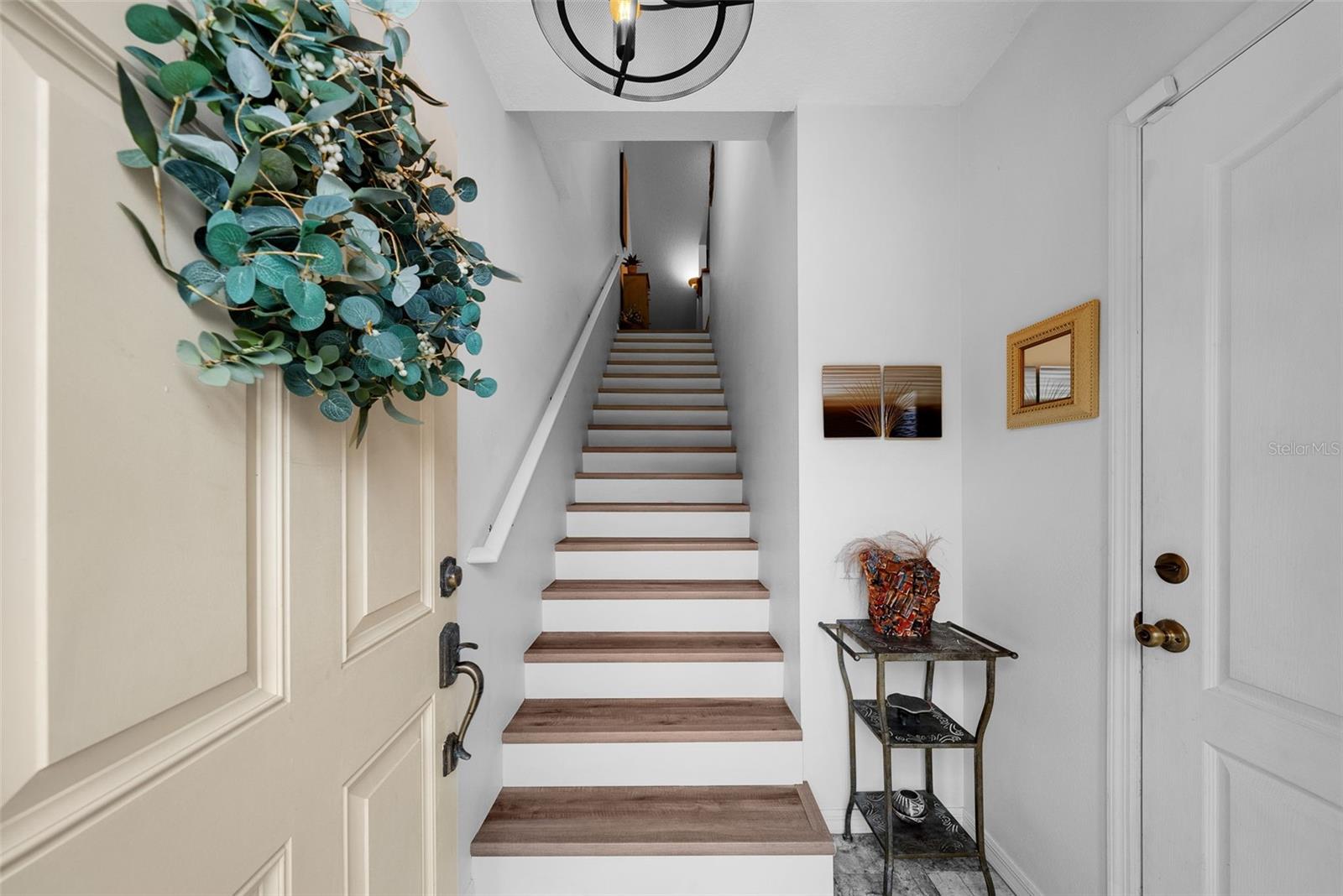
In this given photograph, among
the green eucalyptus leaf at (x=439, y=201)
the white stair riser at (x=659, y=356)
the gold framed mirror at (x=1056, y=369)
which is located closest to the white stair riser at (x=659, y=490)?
the gold framed mirror at (x=1056, y=369)

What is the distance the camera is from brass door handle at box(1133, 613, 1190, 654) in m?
1.13

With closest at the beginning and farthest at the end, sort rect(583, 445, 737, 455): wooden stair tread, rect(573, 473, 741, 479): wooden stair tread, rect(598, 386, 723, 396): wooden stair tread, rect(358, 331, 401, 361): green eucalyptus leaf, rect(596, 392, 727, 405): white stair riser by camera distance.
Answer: rect(358, 331, 401, 361): green eucalyptus leaf < rect(573, 473, 741, 479): wooden stair tread < rect(583, 445, 737, 455): wooden stair tread < rect(596, 392, 727, 405): white stair riser < rect(598, 386, 723, 396): wooden stair tread

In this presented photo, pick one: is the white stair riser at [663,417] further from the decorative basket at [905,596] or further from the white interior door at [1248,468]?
the white interior door at [1248,468]

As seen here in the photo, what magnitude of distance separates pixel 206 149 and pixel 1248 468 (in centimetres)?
150

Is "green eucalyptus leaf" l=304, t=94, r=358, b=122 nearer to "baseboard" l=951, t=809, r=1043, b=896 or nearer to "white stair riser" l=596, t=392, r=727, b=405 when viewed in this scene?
"baseboard" l=951, t=809, r=1043, b=896

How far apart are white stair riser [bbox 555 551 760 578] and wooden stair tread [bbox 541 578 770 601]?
1.2 inches

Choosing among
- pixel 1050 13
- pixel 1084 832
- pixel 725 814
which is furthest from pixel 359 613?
pixel 1050 13

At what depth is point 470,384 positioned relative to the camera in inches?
33.5

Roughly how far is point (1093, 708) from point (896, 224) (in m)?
1.51

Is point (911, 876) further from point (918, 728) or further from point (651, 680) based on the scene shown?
point (651, 680)

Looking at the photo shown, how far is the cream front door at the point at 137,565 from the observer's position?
1.22 feet

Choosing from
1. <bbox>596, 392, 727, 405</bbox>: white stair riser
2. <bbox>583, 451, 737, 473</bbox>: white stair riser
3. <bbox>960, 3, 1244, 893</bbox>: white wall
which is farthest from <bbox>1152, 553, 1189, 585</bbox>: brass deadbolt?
<bbox>596, 392, 727, 405</bbox>: white stair riser

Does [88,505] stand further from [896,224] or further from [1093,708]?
[896,224]

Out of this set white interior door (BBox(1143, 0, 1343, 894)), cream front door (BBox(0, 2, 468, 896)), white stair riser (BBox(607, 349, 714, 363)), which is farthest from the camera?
white stair riser (BBox(607, 349, 714, 363))
